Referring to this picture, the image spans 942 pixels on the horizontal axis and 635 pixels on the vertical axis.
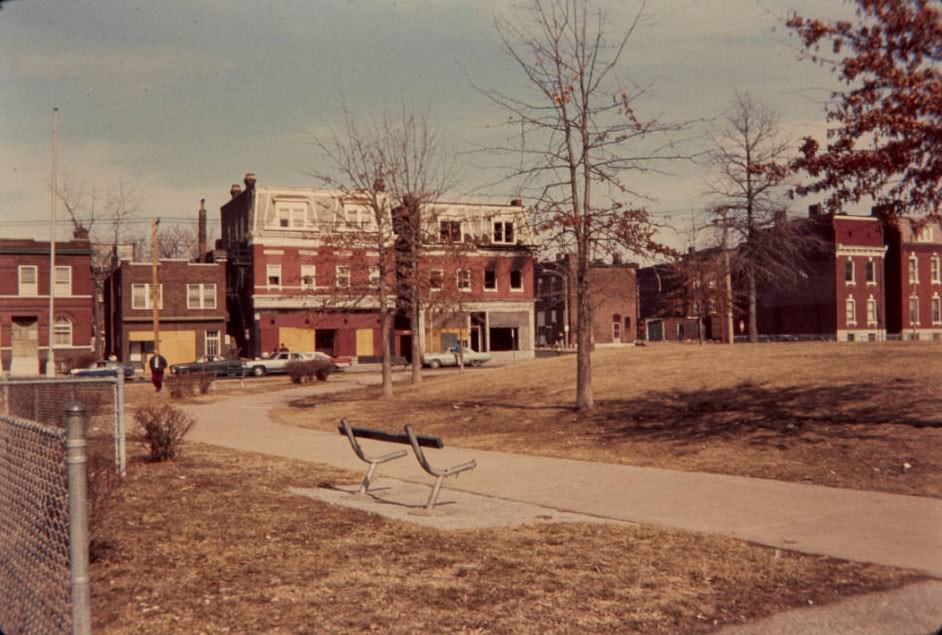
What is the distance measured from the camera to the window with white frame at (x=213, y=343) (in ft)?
197

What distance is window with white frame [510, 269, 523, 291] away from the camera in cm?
6662

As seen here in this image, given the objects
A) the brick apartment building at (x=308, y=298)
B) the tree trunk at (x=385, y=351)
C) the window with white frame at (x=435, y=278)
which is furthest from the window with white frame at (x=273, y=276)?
the tree trunk at (x=385, y=351)

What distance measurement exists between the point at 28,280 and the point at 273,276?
1560cm

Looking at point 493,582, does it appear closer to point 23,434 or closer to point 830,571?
point 830,571

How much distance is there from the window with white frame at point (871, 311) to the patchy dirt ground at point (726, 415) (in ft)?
150

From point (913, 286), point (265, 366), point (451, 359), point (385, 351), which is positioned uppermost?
point (913, 286)

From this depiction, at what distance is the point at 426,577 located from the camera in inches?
249

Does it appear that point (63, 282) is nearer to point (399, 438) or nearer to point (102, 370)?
point (102, 370)

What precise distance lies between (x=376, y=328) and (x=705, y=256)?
2387cm

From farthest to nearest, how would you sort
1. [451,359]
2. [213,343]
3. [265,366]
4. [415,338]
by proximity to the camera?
[213,343] → [451,359] → [265,366] → [415,338]

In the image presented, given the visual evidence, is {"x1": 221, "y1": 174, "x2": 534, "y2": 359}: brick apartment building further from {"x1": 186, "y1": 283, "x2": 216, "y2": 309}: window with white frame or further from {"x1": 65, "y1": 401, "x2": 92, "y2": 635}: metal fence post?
{"x1": 65, "y1": 401, "x2": 92, "y2": 635}: metal fence post

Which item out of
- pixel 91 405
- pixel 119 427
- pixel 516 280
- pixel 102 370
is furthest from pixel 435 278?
pixel 516 280

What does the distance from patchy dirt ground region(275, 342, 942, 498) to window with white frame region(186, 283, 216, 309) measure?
118 ft

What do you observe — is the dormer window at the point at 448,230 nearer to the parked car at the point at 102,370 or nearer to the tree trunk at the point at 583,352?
the tree trunk at the point at 583,352
